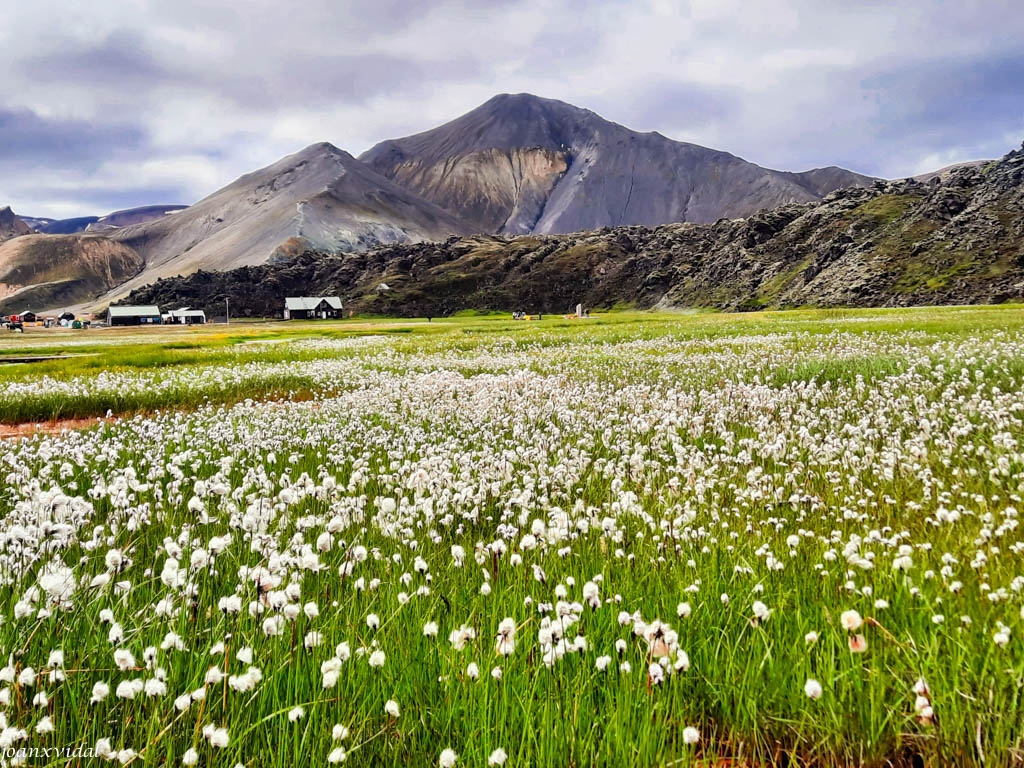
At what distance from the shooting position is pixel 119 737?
231 centimetres

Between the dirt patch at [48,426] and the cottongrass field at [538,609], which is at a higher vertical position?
the cottongrass field at [538,609]

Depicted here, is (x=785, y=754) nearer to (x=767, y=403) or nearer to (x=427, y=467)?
(x=427, y=467)

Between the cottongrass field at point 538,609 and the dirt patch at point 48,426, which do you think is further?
the dirt patch at point 48,426

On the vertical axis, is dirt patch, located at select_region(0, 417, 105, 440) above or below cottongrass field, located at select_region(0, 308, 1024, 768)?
below

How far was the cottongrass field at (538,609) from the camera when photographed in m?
2.27

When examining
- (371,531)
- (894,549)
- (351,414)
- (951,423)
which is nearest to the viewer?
(894,549)

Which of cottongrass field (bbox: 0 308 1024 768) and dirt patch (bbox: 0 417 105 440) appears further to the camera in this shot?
dirt patch (bbox: 0 417 105 440)

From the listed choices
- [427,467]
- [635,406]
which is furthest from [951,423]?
[427,467]

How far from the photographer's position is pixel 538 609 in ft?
9.87

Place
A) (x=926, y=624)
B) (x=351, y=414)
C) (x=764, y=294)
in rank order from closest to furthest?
1. (x=926, y=624)
2. (x=351, y=414)
3. (x=764, y=294)

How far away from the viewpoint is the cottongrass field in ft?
7.45

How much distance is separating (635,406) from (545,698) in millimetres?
7893

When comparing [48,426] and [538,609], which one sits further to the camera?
[48,426]

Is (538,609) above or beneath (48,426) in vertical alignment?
above
